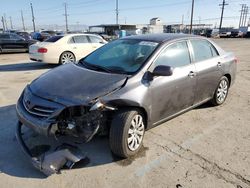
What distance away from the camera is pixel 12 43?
54.9 feet

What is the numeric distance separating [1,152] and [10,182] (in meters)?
0.76

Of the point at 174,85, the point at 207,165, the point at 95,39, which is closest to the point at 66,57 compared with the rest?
the point at 95,39

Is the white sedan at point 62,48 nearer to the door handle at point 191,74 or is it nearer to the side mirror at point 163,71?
the door handle at point 191,74

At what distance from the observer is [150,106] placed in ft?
11.5

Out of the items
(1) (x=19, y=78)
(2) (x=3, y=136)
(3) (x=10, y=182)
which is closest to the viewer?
(3) (x=10, y=182)

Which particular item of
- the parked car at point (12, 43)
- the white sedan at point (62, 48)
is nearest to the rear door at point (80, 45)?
the white sedan at point (62, 48)

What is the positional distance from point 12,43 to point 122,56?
15072 millimetres

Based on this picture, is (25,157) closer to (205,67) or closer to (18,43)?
(205,67)

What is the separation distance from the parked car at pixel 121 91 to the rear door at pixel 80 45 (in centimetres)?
638

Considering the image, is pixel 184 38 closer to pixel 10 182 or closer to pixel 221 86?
pixel 221 86

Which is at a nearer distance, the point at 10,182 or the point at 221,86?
the point at 10,182

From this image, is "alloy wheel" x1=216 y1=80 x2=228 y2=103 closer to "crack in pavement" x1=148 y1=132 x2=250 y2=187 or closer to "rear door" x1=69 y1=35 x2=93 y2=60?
"crack in pavement" x1=148 y1=132 x2=250 y2=187

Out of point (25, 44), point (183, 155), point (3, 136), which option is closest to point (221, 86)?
point (183, 155)

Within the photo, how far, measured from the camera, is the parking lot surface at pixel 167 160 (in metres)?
2.87
